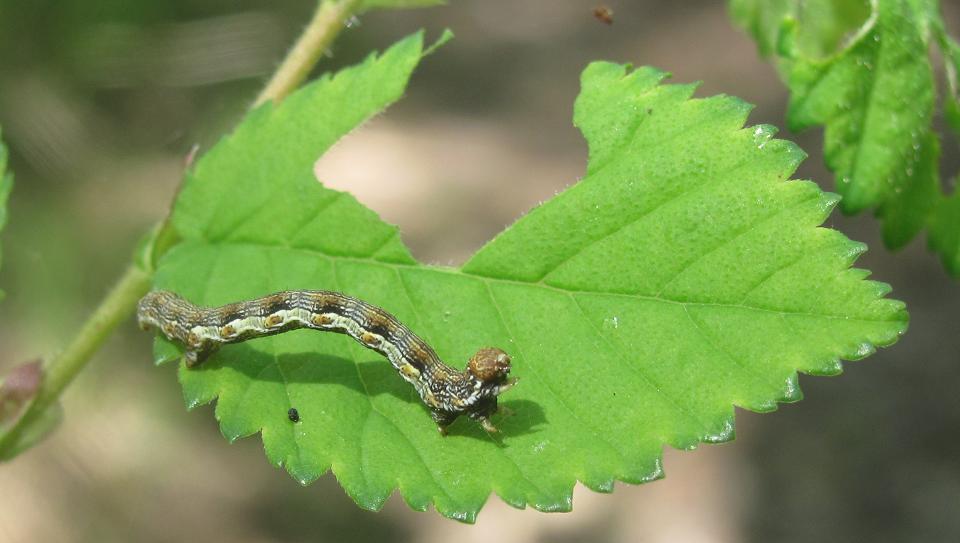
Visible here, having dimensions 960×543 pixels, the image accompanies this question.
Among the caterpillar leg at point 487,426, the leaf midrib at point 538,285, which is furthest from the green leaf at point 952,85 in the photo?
the caterpillar leg at point 487,426

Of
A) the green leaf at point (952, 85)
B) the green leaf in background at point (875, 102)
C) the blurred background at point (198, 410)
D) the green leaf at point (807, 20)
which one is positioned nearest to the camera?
the green leaf in background at point (875, 102)

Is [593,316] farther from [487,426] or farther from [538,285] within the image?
[487,426]

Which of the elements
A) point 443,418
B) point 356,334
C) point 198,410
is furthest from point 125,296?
point 198,410

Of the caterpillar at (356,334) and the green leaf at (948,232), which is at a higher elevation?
the green leaf at (948,232)

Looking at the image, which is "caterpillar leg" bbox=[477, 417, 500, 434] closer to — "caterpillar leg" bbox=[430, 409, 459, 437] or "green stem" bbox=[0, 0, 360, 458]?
"caterpillar leg" bbox=[430, 409, 459, 437]

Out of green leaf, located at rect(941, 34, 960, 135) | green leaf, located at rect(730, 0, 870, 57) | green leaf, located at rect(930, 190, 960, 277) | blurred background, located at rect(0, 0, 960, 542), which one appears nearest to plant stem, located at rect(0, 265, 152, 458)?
green leaf, located at rect(730, 0, 870, 57)

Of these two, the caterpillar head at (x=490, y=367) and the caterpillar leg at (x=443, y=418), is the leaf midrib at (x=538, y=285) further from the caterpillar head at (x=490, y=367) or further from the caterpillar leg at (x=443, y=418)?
the caterpillar leg at (x=443, y=418)
